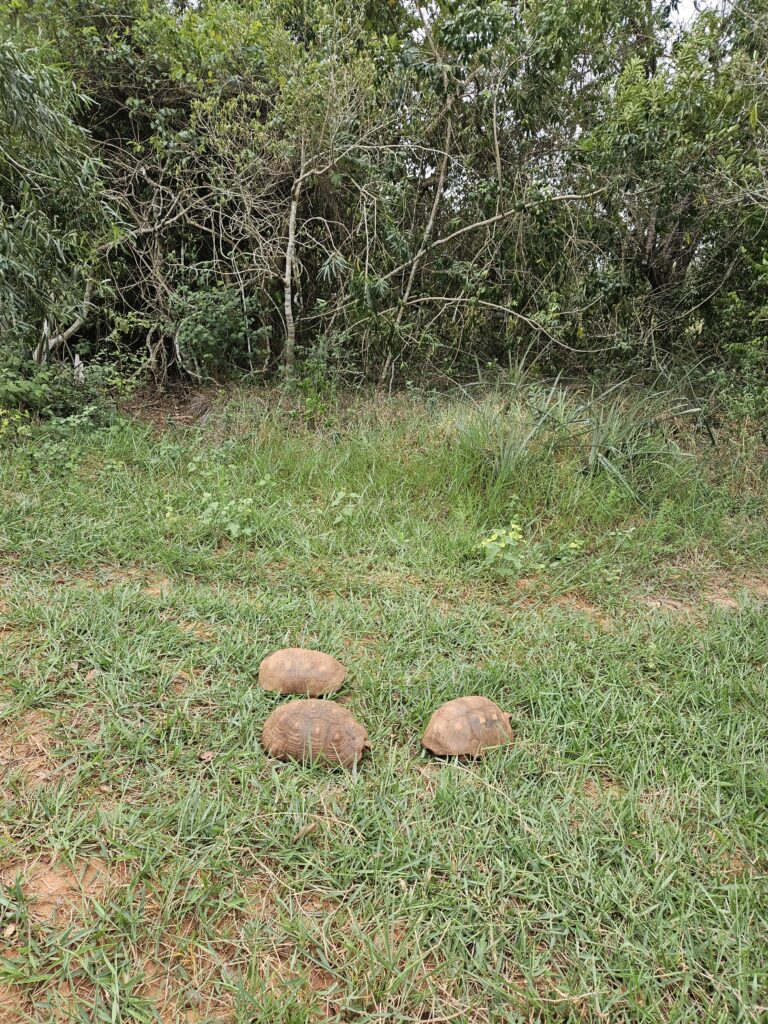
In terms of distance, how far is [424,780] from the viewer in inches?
64.1

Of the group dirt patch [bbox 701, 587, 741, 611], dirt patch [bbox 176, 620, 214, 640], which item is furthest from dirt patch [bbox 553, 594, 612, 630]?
dirt patch [bbox 176, 620, 214, 640]

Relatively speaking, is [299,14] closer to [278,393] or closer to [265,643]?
[278,393]

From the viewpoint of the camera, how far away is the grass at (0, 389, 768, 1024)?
1.19 metres

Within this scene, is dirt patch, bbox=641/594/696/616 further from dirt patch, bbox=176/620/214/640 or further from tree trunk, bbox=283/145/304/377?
tree trunk, bbox=283/145/304/377

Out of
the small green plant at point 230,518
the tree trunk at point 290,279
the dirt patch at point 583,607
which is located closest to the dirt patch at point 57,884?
the small green plant at point 230,518

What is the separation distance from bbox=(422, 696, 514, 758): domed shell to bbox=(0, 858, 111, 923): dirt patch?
846 mm

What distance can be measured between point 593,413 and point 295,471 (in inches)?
74.0

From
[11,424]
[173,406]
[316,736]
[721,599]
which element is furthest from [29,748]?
[173,406]

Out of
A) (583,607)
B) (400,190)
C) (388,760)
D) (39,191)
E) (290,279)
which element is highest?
(400,190)

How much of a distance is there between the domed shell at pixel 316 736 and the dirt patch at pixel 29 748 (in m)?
0.57

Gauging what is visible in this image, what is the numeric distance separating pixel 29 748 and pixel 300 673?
0.75 meters

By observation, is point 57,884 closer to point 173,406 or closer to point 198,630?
point 198,630

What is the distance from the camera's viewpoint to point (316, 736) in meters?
1.61

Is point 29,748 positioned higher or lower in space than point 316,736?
lower
